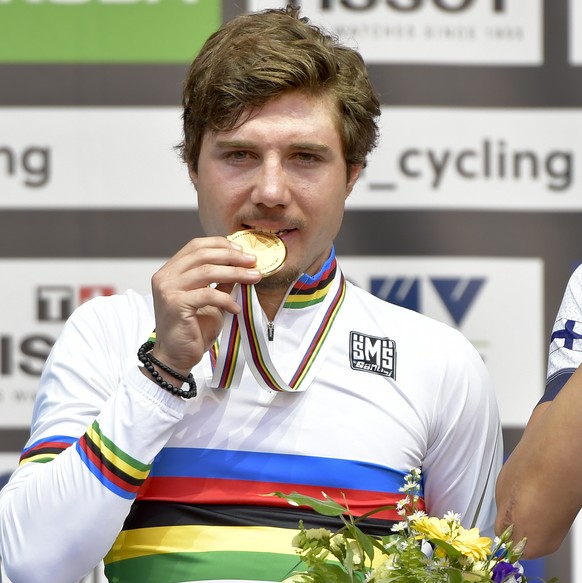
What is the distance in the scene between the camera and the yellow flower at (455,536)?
Result: 1.24m

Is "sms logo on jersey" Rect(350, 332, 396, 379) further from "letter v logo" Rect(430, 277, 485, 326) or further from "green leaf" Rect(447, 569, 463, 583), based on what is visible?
"letter v logo" Rect(430, 277, 485, 326)

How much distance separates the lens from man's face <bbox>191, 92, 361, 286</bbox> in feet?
5.94

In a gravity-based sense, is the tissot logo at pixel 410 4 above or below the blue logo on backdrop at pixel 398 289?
above

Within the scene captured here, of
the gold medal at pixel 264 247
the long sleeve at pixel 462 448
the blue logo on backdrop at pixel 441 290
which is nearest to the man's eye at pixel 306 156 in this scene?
the gold medal at pixel 264 247

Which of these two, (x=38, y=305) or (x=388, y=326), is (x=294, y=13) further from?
(x=38, y=305)

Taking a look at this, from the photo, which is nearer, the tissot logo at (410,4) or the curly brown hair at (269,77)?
the curly brown hair at (269,77)

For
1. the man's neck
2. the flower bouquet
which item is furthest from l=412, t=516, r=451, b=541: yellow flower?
the man's neck

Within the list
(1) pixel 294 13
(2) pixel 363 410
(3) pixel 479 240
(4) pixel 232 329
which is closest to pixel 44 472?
(4) pixel 232 329

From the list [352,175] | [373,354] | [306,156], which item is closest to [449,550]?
[373,354]

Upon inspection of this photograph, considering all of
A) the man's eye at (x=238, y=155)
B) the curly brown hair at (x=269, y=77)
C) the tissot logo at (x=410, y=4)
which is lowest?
the man's eye at (x=238, y=155)

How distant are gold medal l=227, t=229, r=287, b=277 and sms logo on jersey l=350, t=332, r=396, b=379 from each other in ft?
0.69

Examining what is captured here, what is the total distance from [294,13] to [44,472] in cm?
97

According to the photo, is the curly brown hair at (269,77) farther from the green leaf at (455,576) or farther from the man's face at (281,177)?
the green leaf at (455,576)

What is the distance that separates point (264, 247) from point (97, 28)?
1284mm
